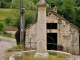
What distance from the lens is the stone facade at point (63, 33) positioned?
26.8m

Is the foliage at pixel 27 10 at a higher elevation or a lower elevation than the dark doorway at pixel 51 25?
higher

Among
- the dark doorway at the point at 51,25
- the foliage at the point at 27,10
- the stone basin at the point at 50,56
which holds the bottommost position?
the stone basin at the point at 50,56

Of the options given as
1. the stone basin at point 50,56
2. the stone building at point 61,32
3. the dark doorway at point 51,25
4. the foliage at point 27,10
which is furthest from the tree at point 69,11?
the stone basin at point 50,56

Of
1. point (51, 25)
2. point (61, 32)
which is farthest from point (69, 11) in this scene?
point (61, 32)

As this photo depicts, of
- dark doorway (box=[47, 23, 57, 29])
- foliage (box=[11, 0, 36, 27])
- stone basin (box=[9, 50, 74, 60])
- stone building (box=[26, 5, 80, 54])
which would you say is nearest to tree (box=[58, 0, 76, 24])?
foliage (box=[11, 0, 36, 27])

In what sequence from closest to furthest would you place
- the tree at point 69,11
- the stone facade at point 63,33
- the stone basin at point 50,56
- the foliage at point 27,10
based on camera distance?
the stone basin at point 50,56
the stone facade at point 63,33
the foliage at point 27,10
the tree at point 69,11

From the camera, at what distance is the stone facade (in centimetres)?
2675

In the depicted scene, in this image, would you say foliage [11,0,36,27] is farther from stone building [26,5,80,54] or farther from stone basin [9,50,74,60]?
stone basin [9,50,74,60]

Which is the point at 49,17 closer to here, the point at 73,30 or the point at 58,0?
the point at 73,30

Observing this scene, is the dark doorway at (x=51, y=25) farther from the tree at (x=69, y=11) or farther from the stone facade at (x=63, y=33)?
the tree at (x=69, y=11)

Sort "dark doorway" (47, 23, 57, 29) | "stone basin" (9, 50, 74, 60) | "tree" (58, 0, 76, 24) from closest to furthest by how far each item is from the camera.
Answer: "stone basin" (9, 50, 74, 60) < "dark doorway" (47, 23, 57, 29) < "tree" (58, 0, 76, 24)

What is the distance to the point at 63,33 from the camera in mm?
27047

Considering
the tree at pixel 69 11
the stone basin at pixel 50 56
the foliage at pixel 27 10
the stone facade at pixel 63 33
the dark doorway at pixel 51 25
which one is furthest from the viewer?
the tree at pixel 69 11

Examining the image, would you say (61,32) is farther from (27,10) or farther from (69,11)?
(69,11)
